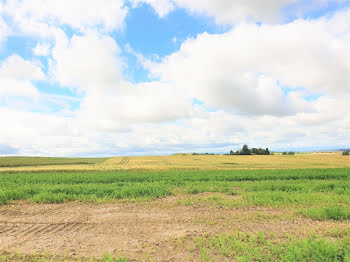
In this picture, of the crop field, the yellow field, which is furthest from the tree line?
the crop field

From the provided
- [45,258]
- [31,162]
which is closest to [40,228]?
[45,258]

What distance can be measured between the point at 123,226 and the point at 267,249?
5.12 metres

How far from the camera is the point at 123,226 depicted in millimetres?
9148

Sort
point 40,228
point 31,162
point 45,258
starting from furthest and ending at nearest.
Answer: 1. point 31,162
2. point 40,228
3. point 45,258

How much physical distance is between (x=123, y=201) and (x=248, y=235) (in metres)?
7.53

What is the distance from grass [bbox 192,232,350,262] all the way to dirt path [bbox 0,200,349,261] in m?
Result: 0.72

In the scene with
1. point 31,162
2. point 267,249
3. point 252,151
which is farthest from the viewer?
point 252,151

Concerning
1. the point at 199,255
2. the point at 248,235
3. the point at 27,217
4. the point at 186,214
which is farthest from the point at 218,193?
the point at 27,217

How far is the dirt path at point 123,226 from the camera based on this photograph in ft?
23.6

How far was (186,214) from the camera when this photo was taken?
10.6 meters

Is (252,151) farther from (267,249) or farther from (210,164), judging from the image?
(267,249)

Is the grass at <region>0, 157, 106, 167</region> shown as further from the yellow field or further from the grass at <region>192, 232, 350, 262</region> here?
the grass at <region>192, 232, 350, 262</region>

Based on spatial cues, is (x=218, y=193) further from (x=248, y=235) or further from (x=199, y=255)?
(x=199, y=255)

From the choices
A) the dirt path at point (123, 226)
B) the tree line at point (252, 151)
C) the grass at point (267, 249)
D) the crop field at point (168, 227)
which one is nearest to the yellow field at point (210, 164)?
the crop field at point (168, 227)
